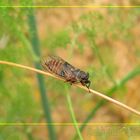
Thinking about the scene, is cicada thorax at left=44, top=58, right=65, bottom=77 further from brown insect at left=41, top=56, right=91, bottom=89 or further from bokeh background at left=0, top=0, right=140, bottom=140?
bokeh background at left=0, top=0, right=140, bottom=140

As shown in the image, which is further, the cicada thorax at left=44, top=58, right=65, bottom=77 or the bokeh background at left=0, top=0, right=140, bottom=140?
the bokeh background at left=0, top=0, right=140, bottom=140

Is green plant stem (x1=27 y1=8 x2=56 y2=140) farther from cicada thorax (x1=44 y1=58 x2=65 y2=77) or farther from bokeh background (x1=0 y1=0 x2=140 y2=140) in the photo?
cicada thorax (x1=44 y1=58 x2=65 y2=77)

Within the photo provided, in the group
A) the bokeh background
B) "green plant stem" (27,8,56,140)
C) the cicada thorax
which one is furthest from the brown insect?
"green plant stem" (27,8,56,140)

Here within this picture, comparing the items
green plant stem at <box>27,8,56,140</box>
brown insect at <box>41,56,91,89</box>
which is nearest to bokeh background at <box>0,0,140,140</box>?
green plant stem at <box>27,8,56,140</box>

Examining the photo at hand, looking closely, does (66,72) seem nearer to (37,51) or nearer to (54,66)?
(54,66)

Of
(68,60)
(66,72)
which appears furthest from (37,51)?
(66,72)

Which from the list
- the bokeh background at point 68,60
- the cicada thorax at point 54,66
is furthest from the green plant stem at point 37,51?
the cicada thorax at point 54,66

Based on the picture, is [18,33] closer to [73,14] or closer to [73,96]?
[73,96]

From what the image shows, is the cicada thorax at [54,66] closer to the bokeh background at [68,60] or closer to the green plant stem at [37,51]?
the bokeh background at [68,60]
